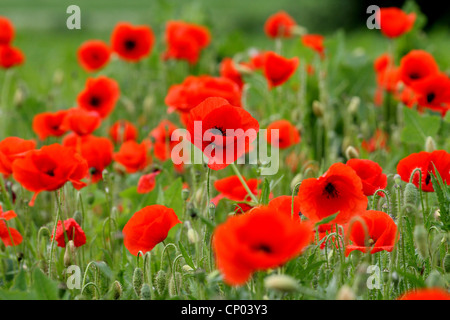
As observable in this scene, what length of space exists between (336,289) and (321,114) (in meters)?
1.23

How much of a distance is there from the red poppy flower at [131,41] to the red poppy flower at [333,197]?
171 cm

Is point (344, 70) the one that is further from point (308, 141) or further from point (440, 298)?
point (440, 298)

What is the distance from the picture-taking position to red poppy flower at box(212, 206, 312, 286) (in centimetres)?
83

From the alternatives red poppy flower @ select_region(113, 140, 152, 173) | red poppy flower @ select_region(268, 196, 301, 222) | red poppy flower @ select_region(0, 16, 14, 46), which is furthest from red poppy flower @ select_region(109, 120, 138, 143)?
red poppy flower @ select_region(268, 196, 301, 222)

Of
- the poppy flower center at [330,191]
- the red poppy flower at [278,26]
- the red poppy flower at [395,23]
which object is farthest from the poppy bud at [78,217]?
the red poppy flower at [278,26]

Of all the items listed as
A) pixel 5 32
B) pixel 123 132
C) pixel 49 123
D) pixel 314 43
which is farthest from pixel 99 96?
pixel 314 43

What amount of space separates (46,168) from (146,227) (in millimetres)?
255

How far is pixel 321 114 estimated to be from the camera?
221 centimetres

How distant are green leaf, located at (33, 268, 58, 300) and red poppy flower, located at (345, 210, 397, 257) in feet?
1.71

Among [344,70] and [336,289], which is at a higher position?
[344,70]

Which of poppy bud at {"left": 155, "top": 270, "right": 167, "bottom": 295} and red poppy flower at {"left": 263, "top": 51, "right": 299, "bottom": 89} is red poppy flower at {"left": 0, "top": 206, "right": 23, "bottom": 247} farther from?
red poppy flower at {"left": 263, "top": 51, "right": 299, "bottom": 89}

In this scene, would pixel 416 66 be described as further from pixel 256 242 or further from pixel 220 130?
pixel 256 242

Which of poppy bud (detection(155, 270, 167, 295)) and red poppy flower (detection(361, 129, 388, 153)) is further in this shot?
red poppy flower (detection(361, 129, 388, 153))

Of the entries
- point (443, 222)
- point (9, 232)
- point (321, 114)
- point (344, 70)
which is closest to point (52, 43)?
point (344, 70)
